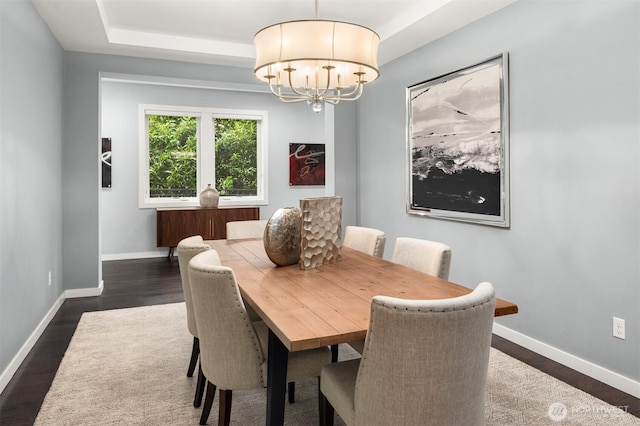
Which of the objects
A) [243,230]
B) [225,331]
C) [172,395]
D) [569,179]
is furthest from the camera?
[243,230]

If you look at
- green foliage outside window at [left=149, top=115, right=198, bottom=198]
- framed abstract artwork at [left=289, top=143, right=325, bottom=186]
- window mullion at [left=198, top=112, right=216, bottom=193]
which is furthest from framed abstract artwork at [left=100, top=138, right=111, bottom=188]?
framed abstract artwork at [left=289, top=143, right=325, bottom=186]

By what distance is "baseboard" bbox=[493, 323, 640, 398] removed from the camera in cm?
241

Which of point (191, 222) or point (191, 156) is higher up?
point (191, 156)

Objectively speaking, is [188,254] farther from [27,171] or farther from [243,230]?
[27,171]

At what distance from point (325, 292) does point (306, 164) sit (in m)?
5.89

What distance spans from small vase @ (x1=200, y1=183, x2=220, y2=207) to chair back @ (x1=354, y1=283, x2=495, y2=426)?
18.1 feet

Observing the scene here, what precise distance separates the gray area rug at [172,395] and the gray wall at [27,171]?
465 mm

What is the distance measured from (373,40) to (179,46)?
104 inches

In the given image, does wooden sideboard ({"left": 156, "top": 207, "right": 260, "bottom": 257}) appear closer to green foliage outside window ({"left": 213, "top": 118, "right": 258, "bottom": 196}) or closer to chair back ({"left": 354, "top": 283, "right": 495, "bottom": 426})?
green foliage outside window ({"left": 213, "top": 118, "right": 258, "bottom": 196})

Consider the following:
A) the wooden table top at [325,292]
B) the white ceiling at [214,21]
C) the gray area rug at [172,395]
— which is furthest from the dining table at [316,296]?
the white ceiling at [214,21]

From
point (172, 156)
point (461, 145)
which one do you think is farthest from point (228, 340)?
point (172, 156)

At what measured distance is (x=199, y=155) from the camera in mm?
6961

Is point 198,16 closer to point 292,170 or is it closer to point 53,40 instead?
point 53,40

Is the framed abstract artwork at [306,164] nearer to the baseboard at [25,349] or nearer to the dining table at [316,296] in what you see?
the baseboard at [25,349]
